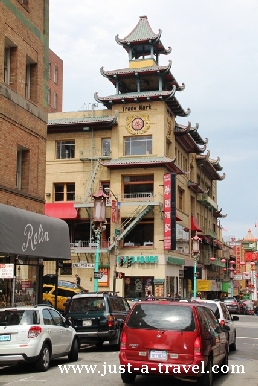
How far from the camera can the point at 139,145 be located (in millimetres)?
51344

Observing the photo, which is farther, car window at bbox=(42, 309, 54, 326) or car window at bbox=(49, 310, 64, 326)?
car window at bbox=(49, 310, 64, 326)

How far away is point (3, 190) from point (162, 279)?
2814 cm

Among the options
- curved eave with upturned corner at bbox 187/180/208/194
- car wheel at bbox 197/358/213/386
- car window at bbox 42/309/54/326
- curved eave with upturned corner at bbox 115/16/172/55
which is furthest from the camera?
curved eave with upturned corner at bbox 187/180/208/194

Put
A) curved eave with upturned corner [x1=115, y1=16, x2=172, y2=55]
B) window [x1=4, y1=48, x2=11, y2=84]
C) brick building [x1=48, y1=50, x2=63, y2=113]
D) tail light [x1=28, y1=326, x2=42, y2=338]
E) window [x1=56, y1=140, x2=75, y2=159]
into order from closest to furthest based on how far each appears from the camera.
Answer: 1. tail light [x1=28, y1=326, x2=42, y2=338]
2. window [x1=4, y1=48, x2=11, y2=84]
3. window [x1=56, y1=140, x2=75, y2=159]
4. curved eave with upturned corner [x1=115, y1=16, x2=172, y2=55]
5. brick building [x1=48, y1=50, x2=63, y2=113]

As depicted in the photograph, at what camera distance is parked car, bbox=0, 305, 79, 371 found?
43.6 feet

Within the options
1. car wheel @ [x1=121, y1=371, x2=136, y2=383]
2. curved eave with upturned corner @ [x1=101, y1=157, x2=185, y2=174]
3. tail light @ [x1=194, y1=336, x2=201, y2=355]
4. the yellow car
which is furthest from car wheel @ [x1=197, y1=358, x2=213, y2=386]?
curved eave with upturned corner @ [x1=101, y1=157, x2=185, y2=174]

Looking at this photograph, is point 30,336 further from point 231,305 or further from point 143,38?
point 143,38

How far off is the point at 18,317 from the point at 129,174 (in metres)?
37.6

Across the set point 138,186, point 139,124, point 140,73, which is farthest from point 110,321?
point 140,73

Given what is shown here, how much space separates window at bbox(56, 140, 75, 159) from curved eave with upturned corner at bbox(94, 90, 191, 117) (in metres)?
4.63

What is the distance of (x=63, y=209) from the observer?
2020 inches

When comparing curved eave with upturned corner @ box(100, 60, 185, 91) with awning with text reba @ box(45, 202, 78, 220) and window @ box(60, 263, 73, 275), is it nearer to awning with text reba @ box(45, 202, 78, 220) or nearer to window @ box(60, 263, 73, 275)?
awning with text reba @ box(45, 202, 78, 220)

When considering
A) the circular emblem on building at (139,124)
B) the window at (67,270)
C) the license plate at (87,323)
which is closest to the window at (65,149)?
the circular emblem on building at (139,124)

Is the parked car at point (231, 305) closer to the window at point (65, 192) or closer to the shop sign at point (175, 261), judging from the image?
the shop sign at point (175, 261)
